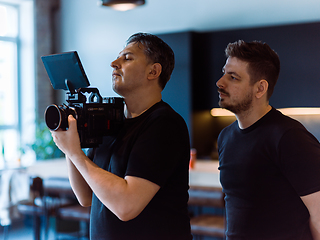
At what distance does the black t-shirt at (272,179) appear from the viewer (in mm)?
1262

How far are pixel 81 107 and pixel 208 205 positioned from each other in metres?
1.74

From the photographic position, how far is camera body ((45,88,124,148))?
1.27 metres

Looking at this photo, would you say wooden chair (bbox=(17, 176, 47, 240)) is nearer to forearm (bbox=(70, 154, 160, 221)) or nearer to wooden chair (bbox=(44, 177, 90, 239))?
wooden chair (bbox=(44, 177, 90, 239))

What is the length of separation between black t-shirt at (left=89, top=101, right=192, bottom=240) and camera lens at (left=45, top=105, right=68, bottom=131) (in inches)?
7.8

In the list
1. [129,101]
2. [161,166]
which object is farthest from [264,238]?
[129,101]

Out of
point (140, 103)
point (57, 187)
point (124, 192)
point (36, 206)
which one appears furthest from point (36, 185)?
point (124, 192)

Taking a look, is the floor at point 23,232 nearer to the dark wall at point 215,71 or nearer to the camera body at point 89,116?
the dark wall at point 215,71

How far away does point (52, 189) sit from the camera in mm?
3436

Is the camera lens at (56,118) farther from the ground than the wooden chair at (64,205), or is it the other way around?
the camera lens at (56,118)

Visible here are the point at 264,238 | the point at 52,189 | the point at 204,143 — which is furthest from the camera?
the point at 204,143

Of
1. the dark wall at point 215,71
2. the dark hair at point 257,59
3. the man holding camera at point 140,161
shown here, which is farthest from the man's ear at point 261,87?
the dark wall at point 215,71

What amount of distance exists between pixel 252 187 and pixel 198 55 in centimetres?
339

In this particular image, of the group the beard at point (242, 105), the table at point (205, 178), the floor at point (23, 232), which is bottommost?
the floor at point (23, 232)

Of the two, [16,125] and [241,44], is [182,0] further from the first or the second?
[241,44]
